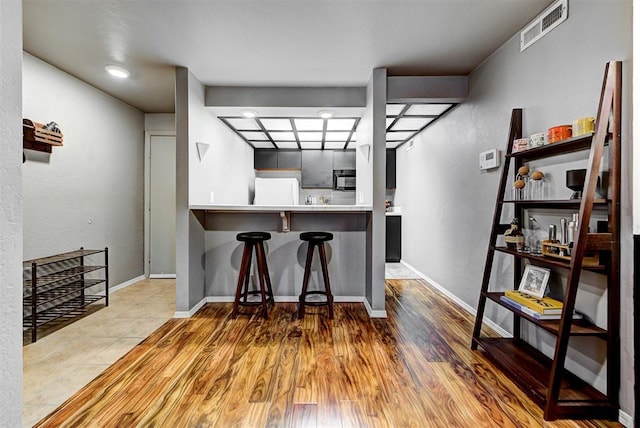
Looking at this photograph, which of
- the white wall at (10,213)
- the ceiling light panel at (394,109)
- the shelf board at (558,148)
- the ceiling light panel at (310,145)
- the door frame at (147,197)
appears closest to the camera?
the white wall at (10,213)

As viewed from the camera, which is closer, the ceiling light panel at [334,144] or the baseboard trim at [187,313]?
the baseboard trim at [187,313]

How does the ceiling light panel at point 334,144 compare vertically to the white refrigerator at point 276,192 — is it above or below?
above

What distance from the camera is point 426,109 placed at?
11.6ft

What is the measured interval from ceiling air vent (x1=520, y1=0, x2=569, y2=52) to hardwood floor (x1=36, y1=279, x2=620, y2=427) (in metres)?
2.25

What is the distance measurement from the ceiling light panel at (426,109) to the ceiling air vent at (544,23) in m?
1.14

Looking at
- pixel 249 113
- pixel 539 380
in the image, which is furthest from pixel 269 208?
pixel 539 380

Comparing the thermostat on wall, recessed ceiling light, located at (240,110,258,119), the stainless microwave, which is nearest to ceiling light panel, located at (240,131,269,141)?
recessed ceiling light, located at (240,110,258,119)

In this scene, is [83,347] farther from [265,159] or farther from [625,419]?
[265,159]

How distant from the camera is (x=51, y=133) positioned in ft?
9.25

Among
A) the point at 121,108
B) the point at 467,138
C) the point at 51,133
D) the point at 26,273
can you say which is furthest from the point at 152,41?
the point at 467,138

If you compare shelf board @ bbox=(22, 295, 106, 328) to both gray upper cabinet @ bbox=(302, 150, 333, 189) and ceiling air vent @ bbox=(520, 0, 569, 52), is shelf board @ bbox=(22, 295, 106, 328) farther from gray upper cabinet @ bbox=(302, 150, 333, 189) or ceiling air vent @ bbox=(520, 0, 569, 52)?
ceiling air vent @ bbox=(520, 0, 569, 52)

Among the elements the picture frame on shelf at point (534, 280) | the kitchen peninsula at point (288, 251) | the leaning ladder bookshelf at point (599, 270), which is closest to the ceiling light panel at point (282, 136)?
the kitchen peninsula at point (288, 251)

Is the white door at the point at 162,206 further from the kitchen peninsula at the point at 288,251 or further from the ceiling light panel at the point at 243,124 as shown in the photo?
the kitchen peninsula at the point at 288,251

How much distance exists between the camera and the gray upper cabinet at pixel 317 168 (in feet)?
19.3
